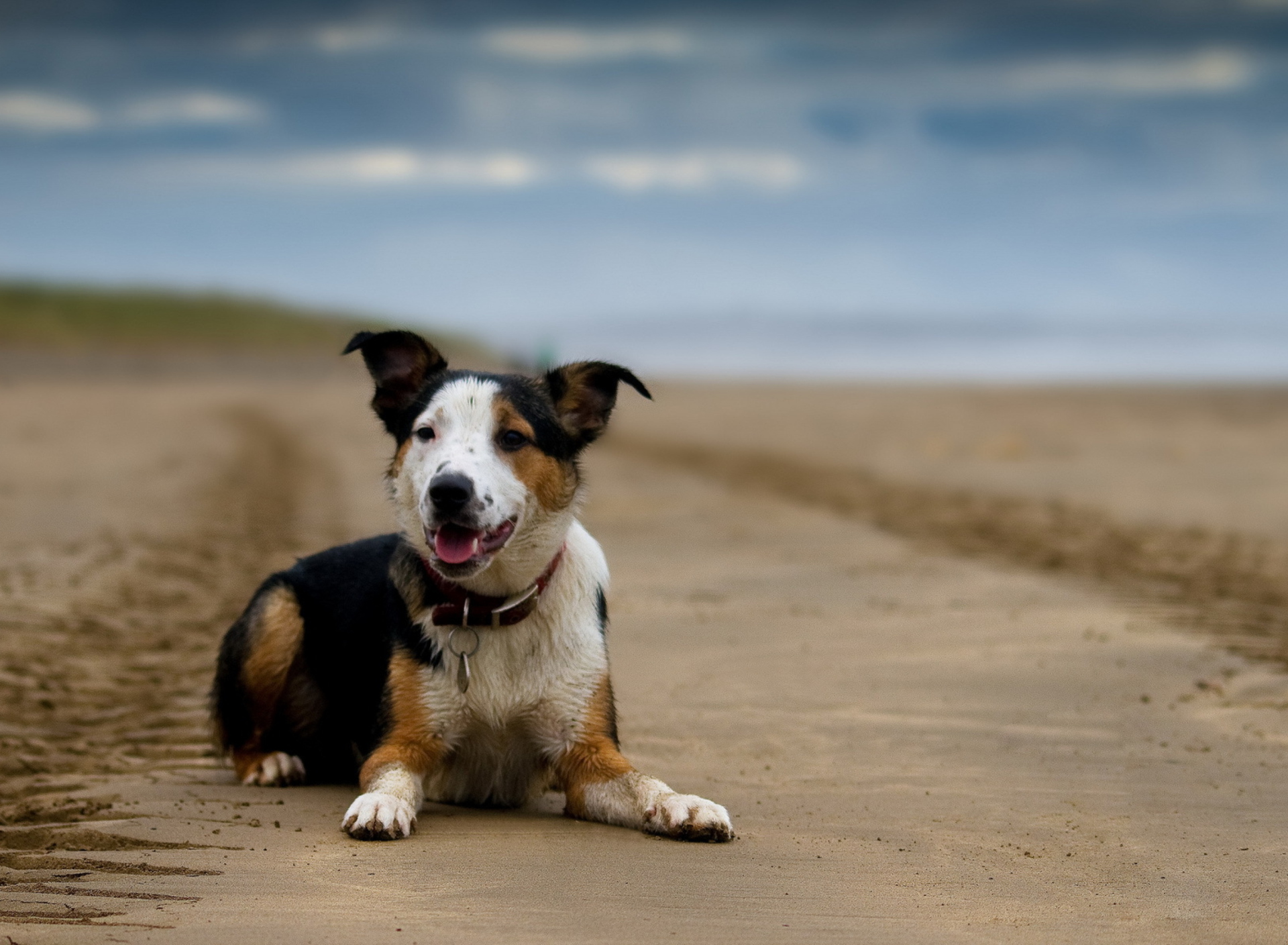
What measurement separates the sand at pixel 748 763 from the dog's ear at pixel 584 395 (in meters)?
1.46

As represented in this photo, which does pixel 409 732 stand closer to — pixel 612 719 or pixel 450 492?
pixel 612 719

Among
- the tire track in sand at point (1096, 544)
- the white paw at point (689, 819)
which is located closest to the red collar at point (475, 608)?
the white paw at point (689, 819)

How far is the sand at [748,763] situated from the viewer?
4102 mm

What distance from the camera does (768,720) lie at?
272 inches

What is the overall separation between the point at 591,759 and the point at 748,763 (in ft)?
3.62

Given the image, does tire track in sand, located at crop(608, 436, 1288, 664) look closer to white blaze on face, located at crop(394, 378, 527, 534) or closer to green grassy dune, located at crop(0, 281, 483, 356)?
white blaze on face, located at crop(394, 378, 527, 534)

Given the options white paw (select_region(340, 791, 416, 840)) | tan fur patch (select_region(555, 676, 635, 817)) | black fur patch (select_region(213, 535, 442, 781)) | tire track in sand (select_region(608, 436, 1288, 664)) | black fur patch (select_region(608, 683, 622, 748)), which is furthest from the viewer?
tire track in sand (select_region(608, 436, 1288, 664))

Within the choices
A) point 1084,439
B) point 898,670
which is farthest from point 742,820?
point 1084,439

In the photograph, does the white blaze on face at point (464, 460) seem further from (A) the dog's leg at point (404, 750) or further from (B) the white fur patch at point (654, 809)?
(B) the white fur patch at point (654, 809)

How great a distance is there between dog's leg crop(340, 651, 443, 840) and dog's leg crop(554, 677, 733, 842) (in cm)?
49

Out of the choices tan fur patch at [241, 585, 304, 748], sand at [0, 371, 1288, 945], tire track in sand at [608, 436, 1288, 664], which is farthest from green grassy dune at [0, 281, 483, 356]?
tan fur patch at [241, 585, 304, 748]

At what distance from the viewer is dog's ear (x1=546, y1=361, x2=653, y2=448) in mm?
5758

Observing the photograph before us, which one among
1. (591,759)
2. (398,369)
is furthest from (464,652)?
(398,369)

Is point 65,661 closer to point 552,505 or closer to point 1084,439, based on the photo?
point 552,505
